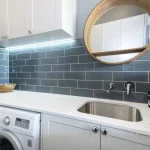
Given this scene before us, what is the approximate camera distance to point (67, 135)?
86 cm

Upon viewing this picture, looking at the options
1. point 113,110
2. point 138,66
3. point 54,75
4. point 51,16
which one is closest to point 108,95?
point 113,110

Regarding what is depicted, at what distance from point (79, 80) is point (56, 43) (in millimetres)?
581

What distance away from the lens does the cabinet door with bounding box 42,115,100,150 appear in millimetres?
785

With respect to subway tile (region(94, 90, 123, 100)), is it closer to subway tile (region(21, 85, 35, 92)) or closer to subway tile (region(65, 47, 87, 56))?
subway tile (region(65, 47, 87, 56))

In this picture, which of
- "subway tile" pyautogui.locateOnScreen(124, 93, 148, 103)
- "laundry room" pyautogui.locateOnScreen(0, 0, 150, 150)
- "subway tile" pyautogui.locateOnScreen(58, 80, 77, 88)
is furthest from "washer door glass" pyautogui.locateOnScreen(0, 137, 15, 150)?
"subway tile" pyautogui.locateOnScreen(124, 93, 148, 103)

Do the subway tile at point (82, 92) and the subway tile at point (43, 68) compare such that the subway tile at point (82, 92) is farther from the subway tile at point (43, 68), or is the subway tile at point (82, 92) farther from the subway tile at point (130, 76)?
the subway tile at point (43, 68)

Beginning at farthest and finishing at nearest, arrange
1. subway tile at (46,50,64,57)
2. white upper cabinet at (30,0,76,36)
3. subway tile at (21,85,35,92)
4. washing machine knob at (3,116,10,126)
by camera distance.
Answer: subway tile at (21,85,35,92) < subway tile at (46,50,64,57) < white upper cabinet at (30,0,76,36) < washing machine knob at (3,116,10,126)

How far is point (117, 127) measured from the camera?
2.29 feet

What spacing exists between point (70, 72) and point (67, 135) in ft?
2.61

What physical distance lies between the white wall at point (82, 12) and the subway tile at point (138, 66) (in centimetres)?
63

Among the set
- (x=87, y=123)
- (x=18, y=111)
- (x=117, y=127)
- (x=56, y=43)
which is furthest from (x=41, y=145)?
(x=56, y=43)

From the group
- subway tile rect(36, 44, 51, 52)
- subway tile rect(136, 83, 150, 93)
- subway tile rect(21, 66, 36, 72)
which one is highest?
subway tile rect(36, 44, 51, 52)

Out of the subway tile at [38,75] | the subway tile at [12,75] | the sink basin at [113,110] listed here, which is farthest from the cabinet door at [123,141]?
the subway tile at [12,75]

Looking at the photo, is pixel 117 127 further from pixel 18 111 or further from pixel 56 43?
pixel 56 43
